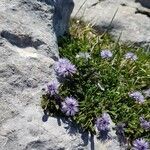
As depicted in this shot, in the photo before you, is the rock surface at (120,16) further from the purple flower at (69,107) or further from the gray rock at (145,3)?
the purple flower at (69,107)

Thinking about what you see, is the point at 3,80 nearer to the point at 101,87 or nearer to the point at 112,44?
the point at 101,87

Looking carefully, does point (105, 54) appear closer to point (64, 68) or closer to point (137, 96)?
point (137, 96)

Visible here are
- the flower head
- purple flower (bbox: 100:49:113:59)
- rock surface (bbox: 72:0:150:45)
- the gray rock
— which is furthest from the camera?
the gray rock

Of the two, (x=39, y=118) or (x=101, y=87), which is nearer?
(x=39, y=118)

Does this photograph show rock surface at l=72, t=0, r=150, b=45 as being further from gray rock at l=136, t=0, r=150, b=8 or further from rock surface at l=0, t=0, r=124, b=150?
rock surface at l=0, t=0, r=124, b=150

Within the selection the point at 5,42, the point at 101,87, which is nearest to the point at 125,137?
the point at 101,87

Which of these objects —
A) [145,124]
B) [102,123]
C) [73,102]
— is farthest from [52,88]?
[145,124]

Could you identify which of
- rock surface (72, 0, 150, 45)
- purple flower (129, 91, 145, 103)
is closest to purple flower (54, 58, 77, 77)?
purple flower (129, 91, 145, 103)
